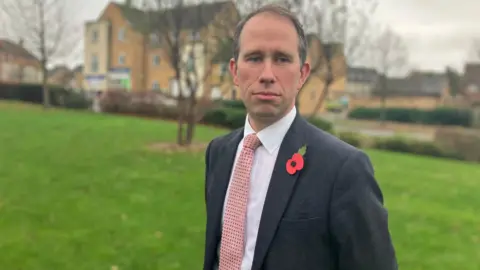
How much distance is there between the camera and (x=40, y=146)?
12.1 m

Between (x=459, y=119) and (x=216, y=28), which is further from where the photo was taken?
(x=459, y=119)

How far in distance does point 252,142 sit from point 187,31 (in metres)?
12.6

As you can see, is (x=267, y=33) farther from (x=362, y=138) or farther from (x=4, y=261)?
(x=362, y=138)

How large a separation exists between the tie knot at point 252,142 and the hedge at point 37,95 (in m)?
30.9

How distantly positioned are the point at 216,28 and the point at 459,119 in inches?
1064

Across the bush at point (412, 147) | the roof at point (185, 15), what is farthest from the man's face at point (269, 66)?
the bush at point (412, 147)

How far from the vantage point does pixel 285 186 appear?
155cm

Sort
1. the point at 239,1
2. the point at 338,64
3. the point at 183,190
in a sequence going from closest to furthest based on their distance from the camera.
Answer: the point at 183,190 < the point at 239,1 < the point at 338,64

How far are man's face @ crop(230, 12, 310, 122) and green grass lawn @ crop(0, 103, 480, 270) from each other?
143 inches

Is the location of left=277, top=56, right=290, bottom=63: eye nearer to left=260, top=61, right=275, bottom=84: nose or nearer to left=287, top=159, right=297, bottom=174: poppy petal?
left=260, top=61, right=275, bottom=84: nose

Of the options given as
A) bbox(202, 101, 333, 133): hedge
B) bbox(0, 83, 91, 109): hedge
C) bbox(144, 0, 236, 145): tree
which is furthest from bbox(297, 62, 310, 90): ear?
bbox(0, 83, 91, 109): hedge

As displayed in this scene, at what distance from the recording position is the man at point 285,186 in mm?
1491

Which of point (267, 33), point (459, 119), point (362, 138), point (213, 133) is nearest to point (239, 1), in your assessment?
point (213, 133)

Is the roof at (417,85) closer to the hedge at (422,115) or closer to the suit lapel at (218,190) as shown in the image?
the hedge at (422,115)
